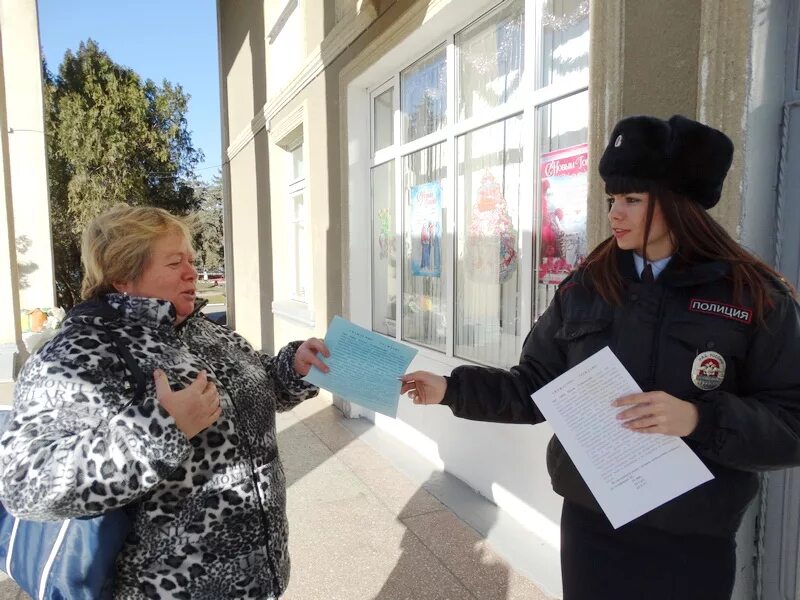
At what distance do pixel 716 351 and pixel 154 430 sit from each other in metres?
1.26

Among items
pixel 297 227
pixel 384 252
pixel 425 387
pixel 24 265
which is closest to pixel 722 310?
pixel 425 387

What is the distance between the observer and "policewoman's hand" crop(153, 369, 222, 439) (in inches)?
48.6

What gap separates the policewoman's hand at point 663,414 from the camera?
1161 millimetres

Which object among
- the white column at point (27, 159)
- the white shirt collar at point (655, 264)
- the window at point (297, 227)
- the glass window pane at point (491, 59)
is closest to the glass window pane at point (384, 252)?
the glass window pane at point (491, 59)

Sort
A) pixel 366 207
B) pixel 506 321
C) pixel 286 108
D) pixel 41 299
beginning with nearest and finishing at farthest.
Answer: pixel 506 321 → pixel 366 207 → pixel 286 108 → pixel 41 299

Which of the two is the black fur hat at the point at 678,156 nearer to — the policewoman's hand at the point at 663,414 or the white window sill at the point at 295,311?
the policewoman's hand at the point at 663,414

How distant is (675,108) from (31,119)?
9615 mm

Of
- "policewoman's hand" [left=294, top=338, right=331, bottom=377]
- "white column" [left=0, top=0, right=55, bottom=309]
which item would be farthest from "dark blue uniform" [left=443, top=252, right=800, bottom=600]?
"white column" [left=0, top=0, right=55, bottom=309]

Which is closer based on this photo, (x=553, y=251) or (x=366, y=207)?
(x=553, y=251)

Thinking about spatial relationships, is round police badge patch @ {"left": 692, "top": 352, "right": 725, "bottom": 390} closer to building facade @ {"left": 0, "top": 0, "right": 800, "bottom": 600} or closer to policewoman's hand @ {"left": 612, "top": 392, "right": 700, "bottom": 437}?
policewoman's hand @ {"left": 612, "top": 392, "right": 700, "bottom": 437}

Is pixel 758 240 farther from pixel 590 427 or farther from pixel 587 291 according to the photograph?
pixel 590 427

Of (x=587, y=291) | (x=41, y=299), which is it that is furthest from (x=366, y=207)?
(x=41, y=299)

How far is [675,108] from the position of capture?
2061 millimetres

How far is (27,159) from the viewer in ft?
27.2
